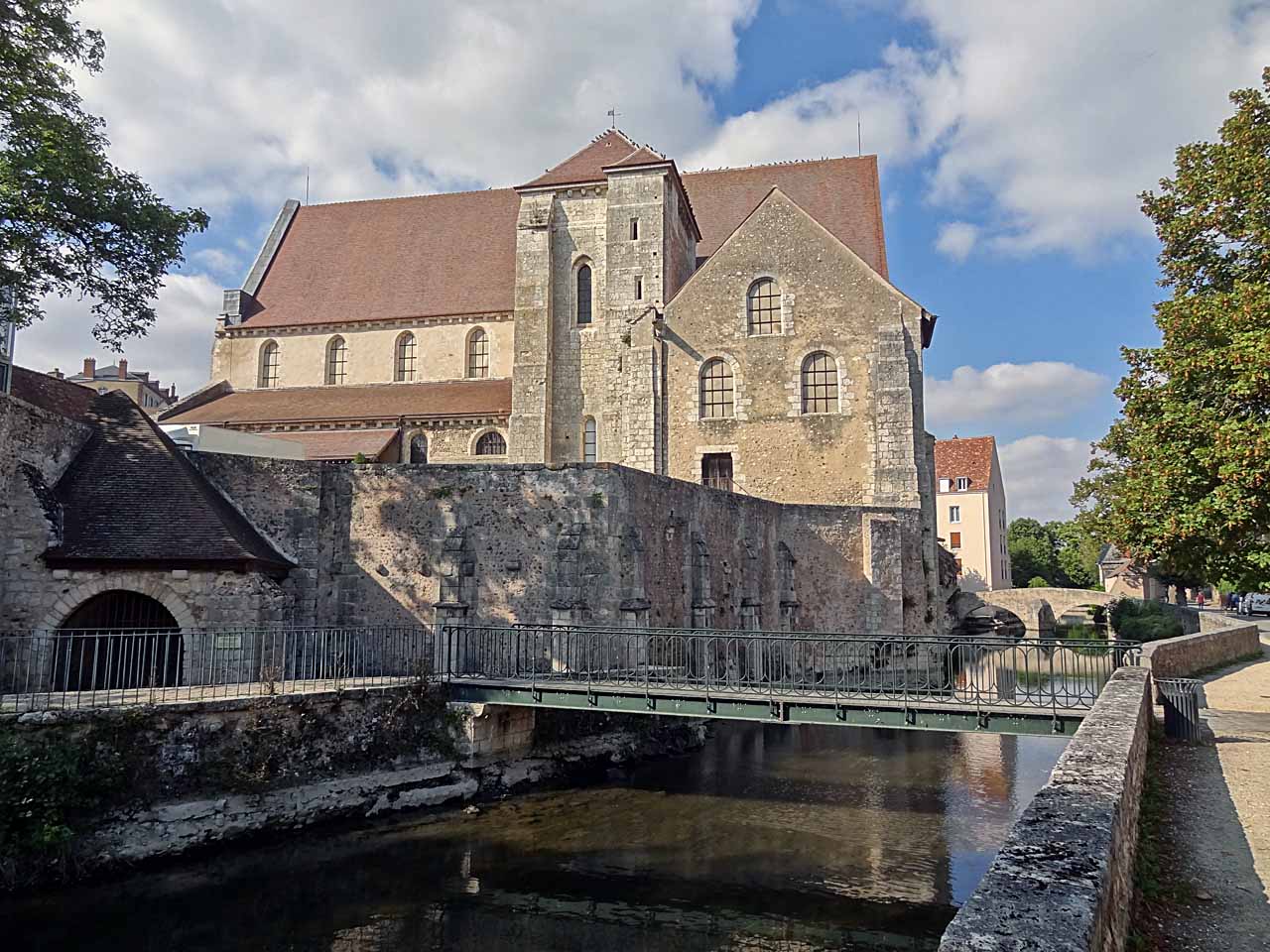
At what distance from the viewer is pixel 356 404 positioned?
29688 mm

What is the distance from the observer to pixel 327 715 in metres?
13.3

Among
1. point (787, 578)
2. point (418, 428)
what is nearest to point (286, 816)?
point (787, 578)

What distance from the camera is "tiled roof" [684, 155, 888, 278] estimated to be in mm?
30219

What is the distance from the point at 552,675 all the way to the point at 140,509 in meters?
7.90

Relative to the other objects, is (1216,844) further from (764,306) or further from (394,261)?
(394,261)

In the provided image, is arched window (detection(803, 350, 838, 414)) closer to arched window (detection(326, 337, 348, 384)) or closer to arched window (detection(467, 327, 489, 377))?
arched window (detection(467, 327, 489, 377))

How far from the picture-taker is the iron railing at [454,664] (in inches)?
482

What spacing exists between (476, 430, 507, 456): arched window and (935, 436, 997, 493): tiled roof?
3333 centimetres

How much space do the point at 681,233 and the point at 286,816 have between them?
24.0m

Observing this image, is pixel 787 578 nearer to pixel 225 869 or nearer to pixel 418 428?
pixel 418 428

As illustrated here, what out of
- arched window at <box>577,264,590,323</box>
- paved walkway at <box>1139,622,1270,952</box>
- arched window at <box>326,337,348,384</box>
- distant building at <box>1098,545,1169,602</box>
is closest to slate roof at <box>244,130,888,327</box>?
arched window at <box>326,337,348,384</box>

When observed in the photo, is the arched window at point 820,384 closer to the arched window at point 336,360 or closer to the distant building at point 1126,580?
the arched window at point 336,360

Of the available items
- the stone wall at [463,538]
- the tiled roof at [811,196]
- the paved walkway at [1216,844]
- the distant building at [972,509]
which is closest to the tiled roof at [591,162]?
the tiled roof at [811,196]

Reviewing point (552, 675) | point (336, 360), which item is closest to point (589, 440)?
point (336, 360)
